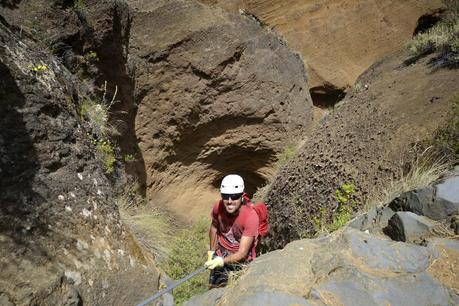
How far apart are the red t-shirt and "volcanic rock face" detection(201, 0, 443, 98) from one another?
728 cm

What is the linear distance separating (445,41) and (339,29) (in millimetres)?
4054

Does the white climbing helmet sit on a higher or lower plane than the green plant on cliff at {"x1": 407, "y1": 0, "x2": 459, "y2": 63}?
lower

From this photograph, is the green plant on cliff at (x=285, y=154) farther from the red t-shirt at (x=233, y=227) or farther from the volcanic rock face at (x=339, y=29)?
the red t-shirt at (x=233, y=227)

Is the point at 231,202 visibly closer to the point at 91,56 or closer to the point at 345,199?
the point at 345,199

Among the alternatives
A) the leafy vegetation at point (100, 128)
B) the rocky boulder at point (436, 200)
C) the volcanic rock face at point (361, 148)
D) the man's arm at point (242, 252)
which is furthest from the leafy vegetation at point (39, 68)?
the rocky boulder at point (436, 200)

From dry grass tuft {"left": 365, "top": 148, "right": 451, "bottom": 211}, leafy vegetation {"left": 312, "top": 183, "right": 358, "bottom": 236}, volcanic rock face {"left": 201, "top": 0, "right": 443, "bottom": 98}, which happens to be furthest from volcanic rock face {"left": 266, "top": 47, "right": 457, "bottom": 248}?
volcanic rock face {"left": 201, "top": 0, "right": 443, "bottom": 98}

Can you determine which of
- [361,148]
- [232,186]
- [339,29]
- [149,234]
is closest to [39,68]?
[232,186]

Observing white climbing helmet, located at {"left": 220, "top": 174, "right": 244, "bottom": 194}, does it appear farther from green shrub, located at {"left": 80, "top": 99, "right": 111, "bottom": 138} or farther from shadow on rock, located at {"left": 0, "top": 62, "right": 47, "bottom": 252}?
green shrub, located at {"left": 80, "top": 99, "right": 111, "bottom": 138}

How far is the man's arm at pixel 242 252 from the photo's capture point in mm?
3364

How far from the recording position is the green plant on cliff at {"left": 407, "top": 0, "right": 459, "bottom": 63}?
619cm

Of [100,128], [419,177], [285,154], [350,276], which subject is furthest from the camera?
[285,154]

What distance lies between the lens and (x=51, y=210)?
287 centimetres

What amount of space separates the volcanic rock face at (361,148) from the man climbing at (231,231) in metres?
1.08

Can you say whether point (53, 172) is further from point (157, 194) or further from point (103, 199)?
point (157, 194)
